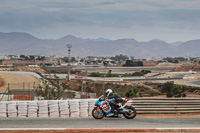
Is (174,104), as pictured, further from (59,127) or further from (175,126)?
(59,127)

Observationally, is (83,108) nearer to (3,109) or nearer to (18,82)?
(3,109)

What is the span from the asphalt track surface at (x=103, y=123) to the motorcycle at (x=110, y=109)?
0.26 metres

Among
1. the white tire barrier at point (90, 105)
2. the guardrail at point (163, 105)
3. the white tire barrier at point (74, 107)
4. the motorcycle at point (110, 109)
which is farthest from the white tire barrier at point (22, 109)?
the guardrail at point (163, 105)

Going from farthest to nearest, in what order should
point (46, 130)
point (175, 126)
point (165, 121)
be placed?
point (165, 121) < point (175, 126) < point (46, 130)

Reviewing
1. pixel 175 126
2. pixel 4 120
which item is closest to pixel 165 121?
pixel 175 126

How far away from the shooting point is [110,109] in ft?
57.6

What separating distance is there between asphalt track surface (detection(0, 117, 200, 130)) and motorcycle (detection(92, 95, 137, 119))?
263mm

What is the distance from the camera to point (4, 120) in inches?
680

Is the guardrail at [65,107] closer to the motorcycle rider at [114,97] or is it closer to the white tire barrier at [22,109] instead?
the white tire barrier at [22,109]

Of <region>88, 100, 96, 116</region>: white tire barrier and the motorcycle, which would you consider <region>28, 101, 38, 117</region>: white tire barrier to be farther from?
the motorcycle

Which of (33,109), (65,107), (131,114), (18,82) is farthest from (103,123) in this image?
(18,82)

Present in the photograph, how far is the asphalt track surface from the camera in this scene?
51.1 feet

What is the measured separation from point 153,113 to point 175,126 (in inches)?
139

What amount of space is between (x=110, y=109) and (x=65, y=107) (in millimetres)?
2611
